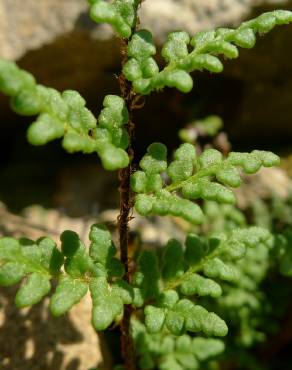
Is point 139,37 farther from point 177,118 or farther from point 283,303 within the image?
point 177,118

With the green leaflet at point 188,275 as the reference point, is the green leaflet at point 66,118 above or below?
above

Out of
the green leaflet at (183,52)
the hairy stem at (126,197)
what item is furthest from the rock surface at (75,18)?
the green leaflet at (183,52)

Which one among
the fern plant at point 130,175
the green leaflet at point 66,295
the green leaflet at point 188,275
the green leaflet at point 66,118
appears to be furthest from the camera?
the green leaflet at point 188,275

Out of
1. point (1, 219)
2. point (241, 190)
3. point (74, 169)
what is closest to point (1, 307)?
point (1, 219)

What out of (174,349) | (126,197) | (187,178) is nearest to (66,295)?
(126,197)

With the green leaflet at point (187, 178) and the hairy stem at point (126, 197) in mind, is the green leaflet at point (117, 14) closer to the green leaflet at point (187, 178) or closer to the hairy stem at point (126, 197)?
the hairy stem at point (126, 197)

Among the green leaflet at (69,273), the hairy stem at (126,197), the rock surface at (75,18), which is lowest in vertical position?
the green leaflet at (69,273)
